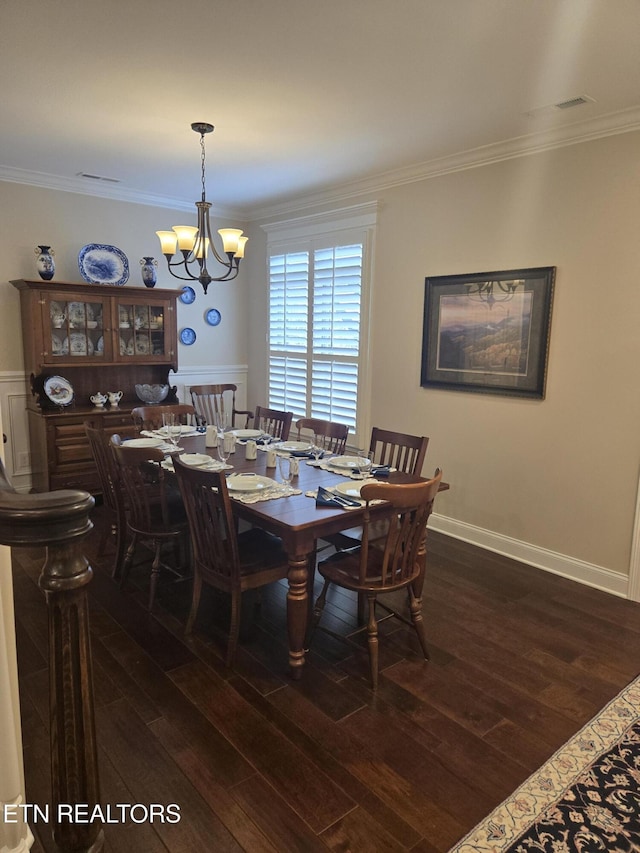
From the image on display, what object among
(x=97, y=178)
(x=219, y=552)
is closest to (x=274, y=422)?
(x=219, y=552)

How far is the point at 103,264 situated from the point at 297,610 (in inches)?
156

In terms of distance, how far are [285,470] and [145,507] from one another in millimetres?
814

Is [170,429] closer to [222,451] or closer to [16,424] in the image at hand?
[222,451]

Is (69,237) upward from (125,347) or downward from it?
upward

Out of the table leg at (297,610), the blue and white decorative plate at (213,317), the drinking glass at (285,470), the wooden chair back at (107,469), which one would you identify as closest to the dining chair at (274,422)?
the drinking glass at (285,470)

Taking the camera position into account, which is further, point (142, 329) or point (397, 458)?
point (142, 329)

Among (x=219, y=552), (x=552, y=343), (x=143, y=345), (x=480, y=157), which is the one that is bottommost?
(x=219, y=552)

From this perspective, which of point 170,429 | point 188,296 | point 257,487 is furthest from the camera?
point 188,296

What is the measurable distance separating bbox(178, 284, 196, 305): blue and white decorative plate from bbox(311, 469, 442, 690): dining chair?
155 inches

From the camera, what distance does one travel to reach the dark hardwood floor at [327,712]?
183 centimetres

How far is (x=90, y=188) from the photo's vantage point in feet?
16.6

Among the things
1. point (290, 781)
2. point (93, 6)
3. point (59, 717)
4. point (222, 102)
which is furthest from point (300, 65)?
point (290, 781)

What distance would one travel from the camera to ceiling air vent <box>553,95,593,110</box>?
9.91 feet

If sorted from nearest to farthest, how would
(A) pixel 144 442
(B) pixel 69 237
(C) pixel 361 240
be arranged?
(A) pixel 144 442 → (C) pixel 361 240 → (B) pixel 69 237
